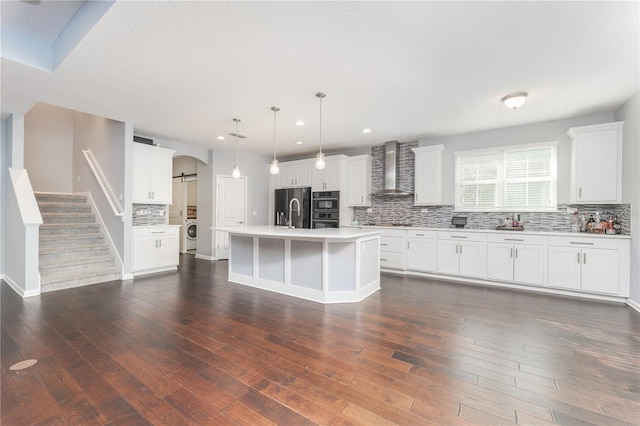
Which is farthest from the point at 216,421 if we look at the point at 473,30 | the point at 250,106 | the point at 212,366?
the point at 250,106

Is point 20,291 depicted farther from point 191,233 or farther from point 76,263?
point 191,233

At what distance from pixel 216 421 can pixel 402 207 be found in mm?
5128

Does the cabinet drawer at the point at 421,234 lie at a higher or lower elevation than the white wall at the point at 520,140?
lower

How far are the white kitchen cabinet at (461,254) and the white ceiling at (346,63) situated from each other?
1.91m

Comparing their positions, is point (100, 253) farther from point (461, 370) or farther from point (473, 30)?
point (473, 30)

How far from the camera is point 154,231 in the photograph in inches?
207

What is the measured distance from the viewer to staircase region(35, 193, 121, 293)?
13.9 feet

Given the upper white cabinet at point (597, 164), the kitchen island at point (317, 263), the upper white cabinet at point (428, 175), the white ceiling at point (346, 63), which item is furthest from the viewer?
the upper white cabinet at point (428, 175)

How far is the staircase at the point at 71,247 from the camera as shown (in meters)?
4.24

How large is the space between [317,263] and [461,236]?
270 cm

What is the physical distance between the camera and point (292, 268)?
391 centimetres

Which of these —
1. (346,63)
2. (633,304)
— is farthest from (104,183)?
→ (633,304)

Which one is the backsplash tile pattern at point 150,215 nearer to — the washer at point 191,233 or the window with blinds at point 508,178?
the washer at point 191,233

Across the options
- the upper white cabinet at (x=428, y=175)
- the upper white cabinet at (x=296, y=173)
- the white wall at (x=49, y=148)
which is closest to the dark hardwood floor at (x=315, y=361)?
the upper white cabinet at (x=428, y=175)
